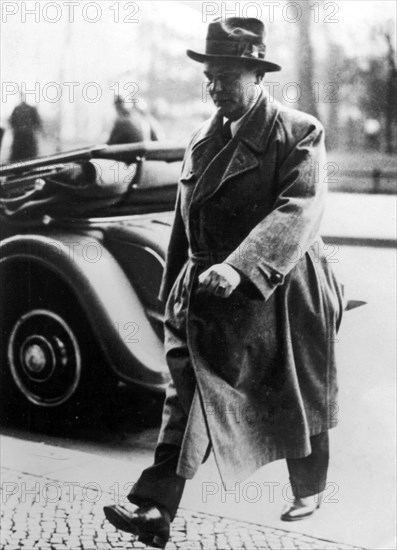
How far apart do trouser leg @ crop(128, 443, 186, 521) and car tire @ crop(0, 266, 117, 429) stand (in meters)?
0.70

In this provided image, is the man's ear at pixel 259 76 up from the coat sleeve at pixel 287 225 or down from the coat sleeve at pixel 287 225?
up

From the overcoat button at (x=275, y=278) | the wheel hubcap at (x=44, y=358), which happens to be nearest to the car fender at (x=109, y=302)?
the wheel hubcap at (x=44, y=358)

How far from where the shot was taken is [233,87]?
15.5 ft

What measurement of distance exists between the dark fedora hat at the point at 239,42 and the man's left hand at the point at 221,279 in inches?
41.8

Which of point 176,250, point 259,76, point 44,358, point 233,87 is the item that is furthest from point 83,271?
point 259,76

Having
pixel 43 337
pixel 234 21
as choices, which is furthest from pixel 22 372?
pixel 234 21

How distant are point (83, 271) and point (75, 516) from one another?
1.47 m

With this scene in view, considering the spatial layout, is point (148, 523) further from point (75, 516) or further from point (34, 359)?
point (34, 359)

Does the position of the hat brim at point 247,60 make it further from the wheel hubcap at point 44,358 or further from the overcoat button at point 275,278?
the wheel hubcap at point 44,358

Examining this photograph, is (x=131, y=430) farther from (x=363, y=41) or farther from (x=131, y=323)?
(x=363, y=41)

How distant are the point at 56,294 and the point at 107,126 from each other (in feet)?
3.57

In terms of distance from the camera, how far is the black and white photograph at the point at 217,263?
4.73 meters

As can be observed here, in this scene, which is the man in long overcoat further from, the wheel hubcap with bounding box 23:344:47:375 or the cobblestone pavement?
the wheel hubcap with bounding box 23:344:47:375

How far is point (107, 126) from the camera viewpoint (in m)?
5.35
